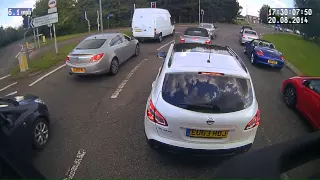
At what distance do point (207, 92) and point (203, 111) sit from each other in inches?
12.9

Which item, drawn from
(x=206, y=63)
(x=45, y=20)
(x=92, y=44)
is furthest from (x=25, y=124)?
(x=45, y=20)

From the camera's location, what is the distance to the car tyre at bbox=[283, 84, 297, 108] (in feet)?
22.5

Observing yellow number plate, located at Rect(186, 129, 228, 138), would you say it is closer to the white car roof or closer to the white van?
the white car roof

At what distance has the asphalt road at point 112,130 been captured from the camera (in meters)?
3.98

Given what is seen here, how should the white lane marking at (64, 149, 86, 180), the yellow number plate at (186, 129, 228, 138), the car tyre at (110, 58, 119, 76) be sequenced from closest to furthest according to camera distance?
the yellow number plate at (186, 129, 228, 138)
the white lane marking at (64, 149, 86, 180)
the car tyre at (110, 58, 119, 76)

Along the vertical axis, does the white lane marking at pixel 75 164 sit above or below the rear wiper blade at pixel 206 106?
below

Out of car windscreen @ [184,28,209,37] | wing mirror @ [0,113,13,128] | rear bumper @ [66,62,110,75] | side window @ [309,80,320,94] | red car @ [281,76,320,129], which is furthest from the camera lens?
car windscreen @ [184,28,209,37]

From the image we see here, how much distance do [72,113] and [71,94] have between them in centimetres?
160

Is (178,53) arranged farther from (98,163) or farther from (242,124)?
(98,163)

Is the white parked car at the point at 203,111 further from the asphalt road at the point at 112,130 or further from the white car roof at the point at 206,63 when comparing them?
the asphalt road at the point at 112,130

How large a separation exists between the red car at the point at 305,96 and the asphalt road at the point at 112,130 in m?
0.25

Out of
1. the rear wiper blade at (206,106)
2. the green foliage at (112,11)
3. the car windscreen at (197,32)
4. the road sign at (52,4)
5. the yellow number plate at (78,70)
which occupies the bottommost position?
the rear wiper blade at (206,106)

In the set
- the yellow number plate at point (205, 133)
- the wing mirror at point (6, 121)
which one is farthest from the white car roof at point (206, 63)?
the wing mirror at point (6, 121)
